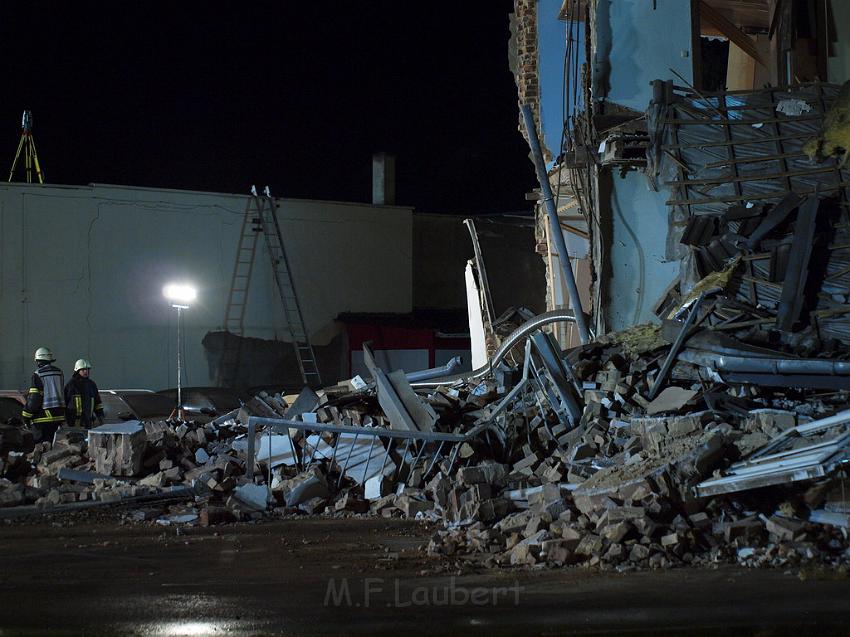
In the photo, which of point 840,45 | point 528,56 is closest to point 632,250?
point 840,45

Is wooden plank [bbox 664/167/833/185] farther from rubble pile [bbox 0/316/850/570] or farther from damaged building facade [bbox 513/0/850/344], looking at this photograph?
rubble pile [bbox 0/316/850/570]

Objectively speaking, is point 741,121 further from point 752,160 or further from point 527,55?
point 527,55

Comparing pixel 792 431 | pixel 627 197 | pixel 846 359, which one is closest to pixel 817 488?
pixel 792 431

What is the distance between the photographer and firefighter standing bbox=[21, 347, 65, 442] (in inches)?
464

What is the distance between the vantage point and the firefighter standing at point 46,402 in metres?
11.8

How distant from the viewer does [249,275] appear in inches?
973

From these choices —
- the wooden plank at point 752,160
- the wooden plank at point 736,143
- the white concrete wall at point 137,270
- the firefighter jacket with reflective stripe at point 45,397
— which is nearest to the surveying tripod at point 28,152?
the white concrete wall at point 137,270

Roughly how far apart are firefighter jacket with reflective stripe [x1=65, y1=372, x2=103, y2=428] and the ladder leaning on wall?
1207 centimetres

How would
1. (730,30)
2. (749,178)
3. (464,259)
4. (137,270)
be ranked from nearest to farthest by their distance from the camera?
(749,178), (730,30), (137,270), (464,259)

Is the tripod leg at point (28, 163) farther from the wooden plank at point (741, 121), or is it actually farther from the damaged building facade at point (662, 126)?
the wooden plank at point (741, 121)

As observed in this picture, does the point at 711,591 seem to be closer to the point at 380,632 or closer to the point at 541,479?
the point at 380,632

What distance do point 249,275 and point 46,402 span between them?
13.1 metres

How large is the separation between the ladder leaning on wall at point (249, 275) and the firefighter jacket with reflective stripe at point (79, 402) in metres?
12.1

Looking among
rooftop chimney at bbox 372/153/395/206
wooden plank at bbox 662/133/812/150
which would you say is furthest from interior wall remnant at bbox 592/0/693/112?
rooftop chimney at bbox 372/153/395/206
